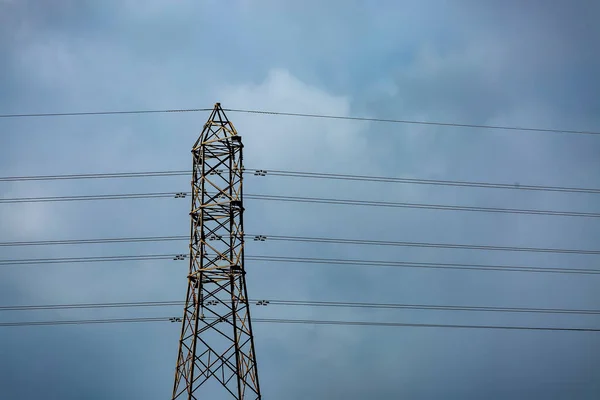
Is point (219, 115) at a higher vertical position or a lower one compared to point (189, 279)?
higher

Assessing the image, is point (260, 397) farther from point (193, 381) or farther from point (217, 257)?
point (217, 257)

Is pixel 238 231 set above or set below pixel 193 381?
above

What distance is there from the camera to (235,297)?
5628cm

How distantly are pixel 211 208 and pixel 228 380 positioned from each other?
40.9 ft

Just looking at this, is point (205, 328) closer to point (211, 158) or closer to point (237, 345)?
point (237, 345)

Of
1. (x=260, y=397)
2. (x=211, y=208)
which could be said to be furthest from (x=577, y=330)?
(x=211, y=208)

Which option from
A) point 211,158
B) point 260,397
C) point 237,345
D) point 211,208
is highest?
point 211,158

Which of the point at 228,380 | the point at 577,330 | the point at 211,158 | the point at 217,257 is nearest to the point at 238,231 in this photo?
the point at 217,257

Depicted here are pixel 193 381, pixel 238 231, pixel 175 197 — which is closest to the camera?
pixel 193 381

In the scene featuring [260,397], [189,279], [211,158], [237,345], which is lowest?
[260,397]

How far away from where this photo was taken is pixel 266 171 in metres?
63.2

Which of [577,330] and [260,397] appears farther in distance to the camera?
[577,330]

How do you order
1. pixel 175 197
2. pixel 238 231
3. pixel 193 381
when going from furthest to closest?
pixel 175 197 < pixel 238 231 < pixel 193 381

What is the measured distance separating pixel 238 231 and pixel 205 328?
743 cm
